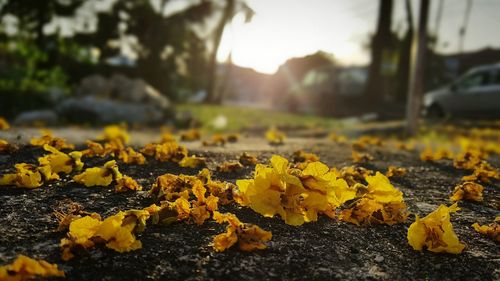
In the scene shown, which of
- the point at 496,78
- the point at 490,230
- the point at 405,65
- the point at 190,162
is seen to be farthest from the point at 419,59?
the point at 405,65

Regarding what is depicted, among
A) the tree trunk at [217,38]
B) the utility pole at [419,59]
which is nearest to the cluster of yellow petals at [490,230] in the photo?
the utility pole at [419,59]

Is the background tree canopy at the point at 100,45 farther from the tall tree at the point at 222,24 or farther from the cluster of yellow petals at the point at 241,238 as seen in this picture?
the cluster of yellow petals at the point at 241,238

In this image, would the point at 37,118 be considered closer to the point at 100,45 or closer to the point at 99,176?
the point at 99,176

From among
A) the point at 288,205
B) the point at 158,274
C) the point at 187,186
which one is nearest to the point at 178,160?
the point at 187,186

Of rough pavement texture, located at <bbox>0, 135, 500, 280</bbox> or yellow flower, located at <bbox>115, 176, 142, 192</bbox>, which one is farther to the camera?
yellow flower, located at <bbox>115, 176, 142, 192</bbox>

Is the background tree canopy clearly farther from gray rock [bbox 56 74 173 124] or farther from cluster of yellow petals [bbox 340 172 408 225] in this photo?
cluster of yellow petals [bbox 340 172 408 225]

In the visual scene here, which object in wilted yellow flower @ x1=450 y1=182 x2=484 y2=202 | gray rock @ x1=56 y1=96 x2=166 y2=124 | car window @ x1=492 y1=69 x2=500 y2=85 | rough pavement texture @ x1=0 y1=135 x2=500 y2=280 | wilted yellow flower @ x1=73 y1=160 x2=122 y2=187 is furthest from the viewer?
car window @ x1=492 y1=69 x2=500 y2=85

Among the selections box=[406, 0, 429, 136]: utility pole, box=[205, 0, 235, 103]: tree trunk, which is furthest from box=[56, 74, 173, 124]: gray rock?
box=[205, 0, 235, 103]: tree trunk
